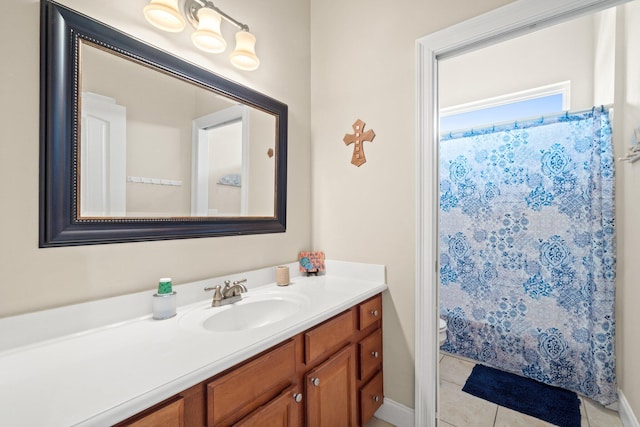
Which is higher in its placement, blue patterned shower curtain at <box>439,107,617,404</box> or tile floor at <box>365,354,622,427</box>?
blue patterned shower curtain at <box>439,107,617,404</box>

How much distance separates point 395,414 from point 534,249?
1.54 metres

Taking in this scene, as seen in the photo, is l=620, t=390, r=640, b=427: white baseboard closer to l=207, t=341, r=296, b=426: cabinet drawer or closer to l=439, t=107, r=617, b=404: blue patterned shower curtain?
l=439, t=107, r=617, b=404: blue patterned shower curtain

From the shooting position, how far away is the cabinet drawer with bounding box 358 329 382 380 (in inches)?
57.4

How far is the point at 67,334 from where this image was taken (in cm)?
95

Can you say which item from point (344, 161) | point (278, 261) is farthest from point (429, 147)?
point (278, 261)

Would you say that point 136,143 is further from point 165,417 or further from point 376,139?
point 376,139

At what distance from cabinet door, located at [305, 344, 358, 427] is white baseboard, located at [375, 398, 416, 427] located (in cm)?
33

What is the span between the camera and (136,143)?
114 cm

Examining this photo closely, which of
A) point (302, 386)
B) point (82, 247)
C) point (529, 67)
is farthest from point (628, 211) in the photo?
point (82, 247)

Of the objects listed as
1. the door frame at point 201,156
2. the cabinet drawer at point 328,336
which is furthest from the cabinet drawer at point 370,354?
the door frame at point 201,156

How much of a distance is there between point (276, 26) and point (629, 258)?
2418 millimetres

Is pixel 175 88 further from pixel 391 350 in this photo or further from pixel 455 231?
pixel 455 231

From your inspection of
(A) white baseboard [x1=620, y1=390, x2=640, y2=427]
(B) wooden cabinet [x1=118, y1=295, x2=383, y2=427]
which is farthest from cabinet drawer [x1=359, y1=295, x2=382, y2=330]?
(A) white baseboard [x1=620, y1=390, x2=640, y2=427]

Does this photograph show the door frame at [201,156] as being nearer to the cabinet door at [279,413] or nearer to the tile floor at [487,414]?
the cabinet door at [279,413]
